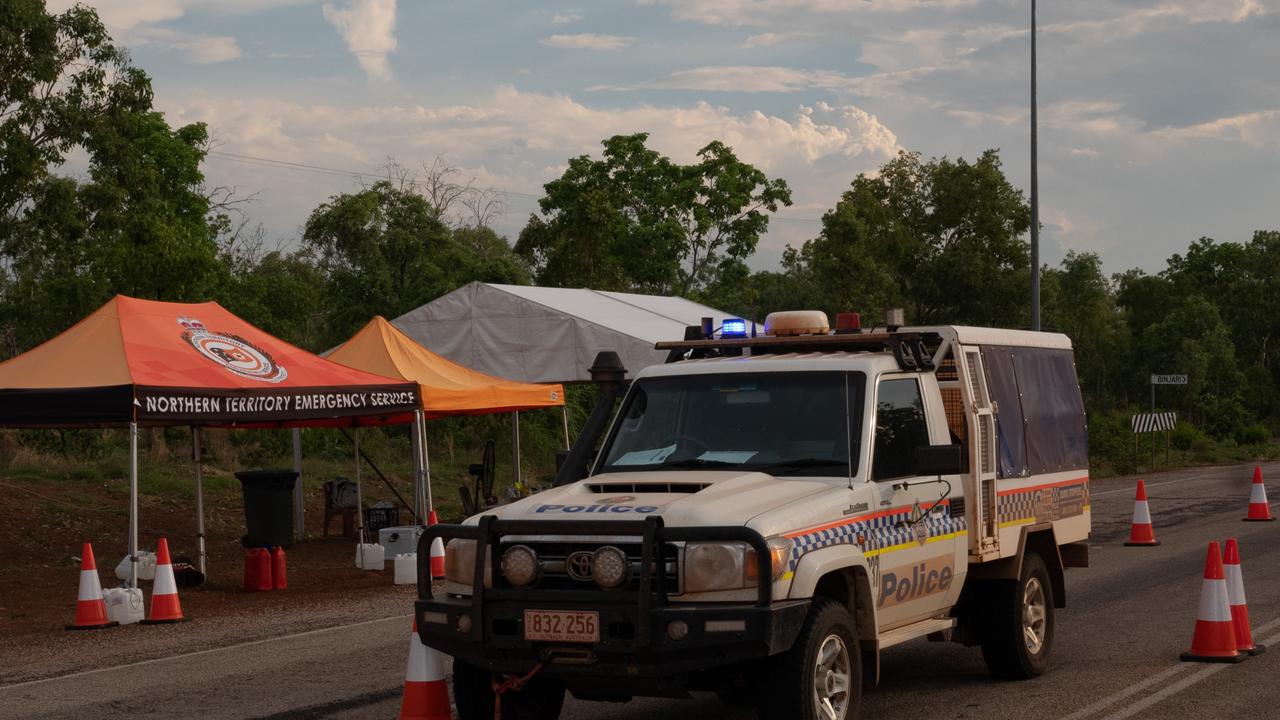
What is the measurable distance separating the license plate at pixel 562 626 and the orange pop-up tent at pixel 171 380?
8.65 metres

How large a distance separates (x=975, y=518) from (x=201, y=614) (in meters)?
8.82

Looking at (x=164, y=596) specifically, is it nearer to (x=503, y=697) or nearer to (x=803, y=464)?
(x=503, y=697)

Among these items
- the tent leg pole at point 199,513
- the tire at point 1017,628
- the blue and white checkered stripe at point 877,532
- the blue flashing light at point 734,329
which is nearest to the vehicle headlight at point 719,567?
the blue and white checkered stripe at point 877,532

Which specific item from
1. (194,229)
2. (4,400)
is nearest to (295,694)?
(4,400)

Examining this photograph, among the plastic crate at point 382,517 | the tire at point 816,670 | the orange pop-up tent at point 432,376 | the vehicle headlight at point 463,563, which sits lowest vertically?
the plastic crate at point 382,517

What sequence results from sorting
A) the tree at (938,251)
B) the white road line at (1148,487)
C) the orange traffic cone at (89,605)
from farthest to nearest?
the tree at (938,251)
the white road line at (1148,487)
the orange traffic cone at (89,605)

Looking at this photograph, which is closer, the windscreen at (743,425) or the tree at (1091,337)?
the windscreen at (743,425)

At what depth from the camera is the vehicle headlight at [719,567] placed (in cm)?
642

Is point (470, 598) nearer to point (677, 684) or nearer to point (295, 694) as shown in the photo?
point (677, 684)

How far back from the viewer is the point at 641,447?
798cm

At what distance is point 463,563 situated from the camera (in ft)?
22.9

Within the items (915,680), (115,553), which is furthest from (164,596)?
(915,680)

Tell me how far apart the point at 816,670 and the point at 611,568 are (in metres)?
1.13

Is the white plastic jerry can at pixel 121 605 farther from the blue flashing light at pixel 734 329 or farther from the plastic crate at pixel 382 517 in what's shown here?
the blue flashing light at pixel 734 329
